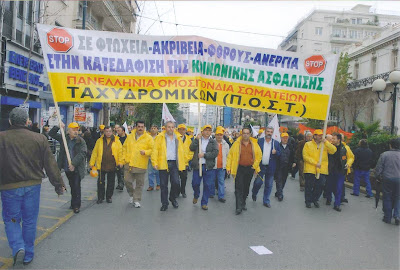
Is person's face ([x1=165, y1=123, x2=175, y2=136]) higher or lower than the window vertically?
lower

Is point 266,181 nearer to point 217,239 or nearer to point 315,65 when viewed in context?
point 315,65

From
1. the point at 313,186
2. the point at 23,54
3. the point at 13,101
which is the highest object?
the point at 23,54

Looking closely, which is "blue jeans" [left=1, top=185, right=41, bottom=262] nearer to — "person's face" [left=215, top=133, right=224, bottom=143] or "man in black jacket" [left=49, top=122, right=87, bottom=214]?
"man in black jacket" [left=49, top=122, right=87, bottom=214]

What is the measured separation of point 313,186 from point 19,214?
6.26 meters

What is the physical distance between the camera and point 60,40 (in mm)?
5816

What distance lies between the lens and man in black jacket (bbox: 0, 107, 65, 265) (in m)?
3.94

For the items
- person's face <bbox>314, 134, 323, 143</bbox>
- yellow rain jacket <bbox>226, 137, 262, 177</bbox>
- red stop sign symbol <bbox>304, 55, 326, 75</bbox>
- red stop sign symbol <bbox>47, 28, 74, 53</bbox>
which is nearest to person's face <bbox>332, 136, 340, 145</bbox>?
person's face <bbox>314, 134, 323, 143</bbox>

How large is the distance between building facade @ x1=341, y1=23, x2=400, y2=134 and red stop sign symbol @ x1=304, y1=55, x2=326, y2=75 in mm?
25233

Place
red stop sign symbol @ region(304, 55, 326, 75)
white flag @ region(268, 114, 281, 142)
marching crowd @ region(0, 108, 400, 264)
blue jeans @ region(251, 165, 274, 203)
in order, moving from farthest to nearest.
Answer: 1. white flag @ region(268, 114, 281, 142)
2. blue jeans @ region(251, 165, 274, 203)
3. red stop sign symbol @ region(304, 55, 326, 75)
4. marching crowd @ region(0, 108, 400, 264)

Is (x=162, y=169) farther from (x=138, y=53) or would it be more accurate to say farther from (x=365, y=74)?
(x=365, y=74)

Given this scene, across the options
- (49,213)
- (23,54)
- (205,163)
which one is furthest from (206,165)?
(23,54)

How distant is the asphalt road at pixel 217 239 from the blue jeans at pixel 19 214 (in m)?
0.28

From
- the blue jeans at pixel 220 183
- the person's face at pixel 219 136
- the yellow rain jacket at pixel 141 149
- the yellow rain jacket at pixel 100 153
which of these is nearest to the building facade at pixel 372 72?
the blue jeans at pixel 220 183

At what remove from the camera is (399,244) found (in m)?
5.30
